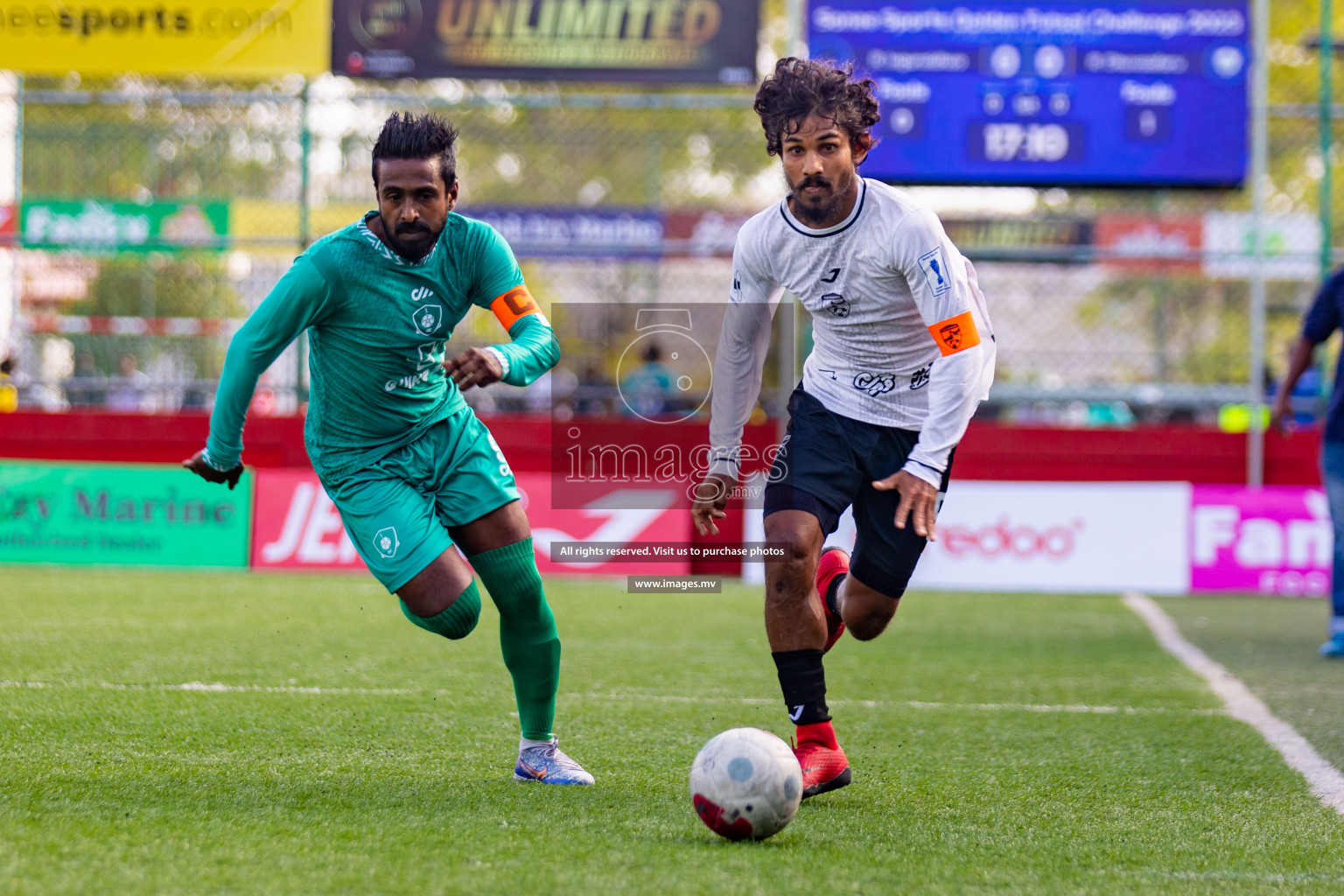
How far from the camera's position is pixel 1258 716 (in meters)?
6.09

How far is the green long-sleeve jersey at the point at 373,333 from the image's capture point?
4.28 m

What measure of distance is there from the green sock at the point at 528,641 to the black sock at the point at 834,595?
3.19ft

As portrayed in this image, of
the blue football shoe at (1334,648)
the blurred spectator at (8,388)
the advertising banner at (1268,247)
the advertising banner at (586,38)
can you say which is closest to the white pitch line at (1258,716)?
the blue football shoe at (1334,648)

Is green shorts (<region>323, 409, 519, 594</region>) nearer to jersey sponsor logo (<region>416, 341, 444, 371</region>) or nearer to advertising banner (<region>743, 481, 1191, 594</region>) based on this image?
jersey sponsor logo (<region>416, 341, 444, 371</region>)

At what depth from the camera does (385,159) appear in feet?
14.2

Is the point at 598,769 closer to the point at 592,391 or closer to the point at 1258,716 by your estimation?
the point at 1258,716

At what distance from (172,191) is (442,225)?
9255 mm

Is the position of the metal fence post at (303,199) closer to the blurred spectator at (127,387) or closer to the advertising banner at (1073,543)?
the blurred spectator at (127,387)

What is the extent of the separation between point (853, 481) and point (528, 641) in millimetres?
1116

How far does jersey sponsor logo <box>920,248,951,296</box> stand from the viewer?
4.24 meters

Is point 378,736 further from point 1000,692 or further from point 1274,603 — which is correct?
point 1274,603

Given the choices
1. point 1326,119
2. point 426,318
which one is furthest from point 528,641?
point 1326,119

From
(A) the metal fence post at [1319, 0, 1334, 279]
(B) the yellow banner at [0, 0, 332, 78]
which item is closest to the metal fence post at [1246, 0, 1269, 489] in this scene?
(A) the metal fence post at [1319, 0, 1334, 279]

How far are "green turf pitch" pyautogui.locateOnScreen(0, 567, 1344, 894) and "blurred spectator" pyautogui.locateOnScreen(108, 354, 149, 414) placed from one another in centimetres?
382
